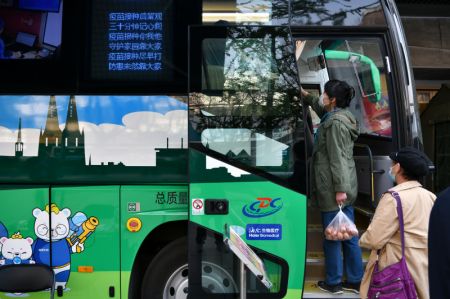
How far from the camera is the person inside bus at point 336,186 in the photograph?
4.25 metres

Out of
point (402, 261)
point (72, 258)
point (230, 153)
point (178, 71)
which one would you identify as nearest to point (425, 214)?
point (402, 261)

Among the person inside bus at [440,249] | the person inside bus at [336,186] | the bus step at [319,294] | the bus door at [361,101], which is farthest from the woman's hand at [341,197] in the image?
the person inside bus at [440,249]

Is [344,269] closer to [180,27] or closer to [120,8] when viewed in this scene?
[180,27]

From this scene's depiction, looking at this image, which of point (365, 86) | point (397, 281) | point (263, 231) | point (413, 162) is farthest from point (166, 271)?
point (365, 86)

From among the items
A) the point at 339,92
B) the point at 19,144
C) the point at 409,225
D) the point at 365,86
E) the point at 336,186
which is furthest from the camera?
the point at 365,86

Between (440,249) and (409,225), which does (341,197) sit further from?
(440,249)

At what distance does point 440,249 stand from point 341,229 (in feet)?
8.20

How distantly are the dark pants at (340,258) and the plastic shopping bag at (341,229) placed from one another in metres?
0.15

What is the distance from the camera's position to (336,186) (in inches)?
166

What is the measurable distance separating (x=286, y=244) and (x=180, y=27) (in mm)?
1902

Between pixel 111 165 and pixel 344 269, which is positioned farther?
pixel 344 269

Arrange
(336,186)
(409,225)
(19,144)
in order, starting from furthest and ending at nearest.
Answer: (336,186), (19,144), (409,225)

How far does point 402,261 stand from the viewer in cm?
322

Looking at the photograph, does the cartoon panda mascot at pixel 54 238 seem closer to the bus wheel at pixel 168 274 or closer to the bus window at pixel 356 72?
the bus wheel at pixel 168 274
